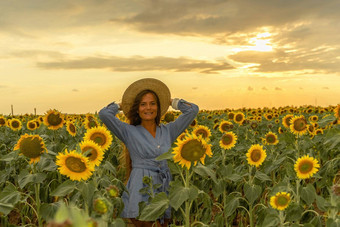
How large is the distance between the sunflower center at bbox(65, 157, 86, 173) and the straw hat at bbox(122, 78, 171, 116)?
222cm

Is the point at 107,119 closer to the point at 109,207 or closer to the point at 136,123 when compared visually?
the point at 136,123

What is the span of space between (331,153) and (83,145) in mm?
7413

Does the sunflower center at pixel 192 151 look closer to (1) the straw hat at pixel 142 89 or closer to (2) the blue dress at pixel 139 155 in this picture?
(2) the blue dress at pixel 139 155

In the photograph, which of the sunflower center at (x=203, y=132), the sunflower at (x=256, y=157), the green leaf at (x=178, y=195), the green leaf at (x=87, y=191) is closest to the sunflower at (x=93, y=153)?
the green leaf at (x=87, y=191)

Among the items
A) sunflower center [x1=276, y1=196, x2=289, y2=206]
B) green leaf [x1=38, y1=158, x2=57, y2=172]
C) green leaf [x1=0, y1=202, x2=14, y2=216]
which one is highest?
green leaf [x1=38, y1=158, x2=57, y2=172]

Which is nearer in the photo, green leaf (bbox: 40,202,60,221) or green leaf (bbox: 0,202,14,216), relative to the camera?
green leaf (bbox: 0,202,14,216)

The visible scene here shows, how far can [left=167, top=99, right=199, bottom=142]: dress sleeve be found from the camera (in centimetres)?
578

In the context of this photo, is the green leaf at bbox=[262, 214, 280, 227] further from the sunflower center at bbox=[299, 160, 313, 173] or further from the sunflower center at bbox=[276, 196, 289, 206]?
the sunflower center at bbox=[299, 160, 313, 173]

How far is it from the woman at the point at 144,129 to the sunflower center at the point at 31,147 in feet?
3.40

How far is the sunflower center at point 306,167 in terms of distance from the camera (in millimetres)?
4664

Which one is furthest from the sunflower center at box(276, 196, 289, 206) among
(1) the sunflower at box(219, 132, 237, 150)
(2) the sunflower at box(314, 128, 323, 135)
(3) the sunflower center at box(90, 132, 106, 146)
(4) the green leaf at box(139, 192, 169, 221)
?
(2) the sunflower at box(314, 128, 323, 135)

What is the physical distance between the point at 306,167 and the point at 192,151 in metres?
1.57

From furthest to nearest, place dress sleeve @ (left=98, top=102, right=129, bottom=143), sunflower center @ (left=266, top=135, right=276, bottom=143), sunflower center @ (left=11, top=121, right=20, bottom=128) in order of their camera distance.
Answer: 1. sunflower center @ (left=11, top=121, right=20, bottom=128)
2. sunflower center @ (left=266, top=135, right=276, bottom=143)
3. dress sleeve @ (left=98, top=102, right=129, bottom=143)

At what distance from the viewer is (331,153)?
9719mm
